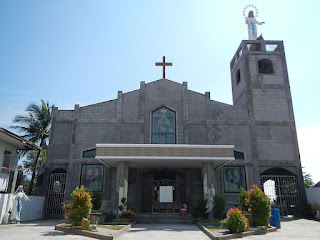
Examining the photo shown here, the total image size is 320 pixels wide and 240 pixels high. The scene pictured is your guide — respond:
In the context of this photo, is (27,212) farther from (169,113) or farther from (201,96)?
(201,96)

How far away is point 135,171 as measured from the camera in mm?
20766

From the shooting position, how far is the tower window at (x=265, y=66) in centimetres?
2480

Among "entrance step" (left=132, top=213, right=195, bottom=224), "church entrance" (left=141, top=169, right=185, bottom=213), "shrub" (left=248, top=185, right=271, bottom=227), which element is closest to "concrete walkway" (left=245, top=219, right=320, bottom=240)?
"shrub" (left=248, top=185, right=271, bottom=227)

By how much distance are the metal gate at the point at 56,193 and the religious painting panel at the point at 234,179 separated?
12777 mm

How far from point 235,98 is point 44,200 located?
1951 cm

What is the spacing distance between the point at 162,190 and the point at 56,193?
8.37 meters

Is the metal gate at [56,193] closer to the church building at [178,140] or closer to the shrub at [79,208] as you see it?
the church building at [178,140]

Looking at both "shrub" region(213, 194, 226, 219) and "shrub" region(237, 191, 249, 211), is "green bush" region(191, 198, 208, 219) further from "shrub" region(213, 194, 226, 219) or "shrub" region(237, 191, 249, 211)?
"shrub" region(237, 191, 249, 211)

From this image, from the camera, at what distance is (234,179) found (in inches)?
823

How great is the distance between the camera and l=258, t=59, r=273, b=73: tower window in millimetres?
24798

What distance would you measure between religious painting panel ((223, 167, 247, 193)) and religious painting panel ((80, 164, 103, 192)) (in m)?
9.75

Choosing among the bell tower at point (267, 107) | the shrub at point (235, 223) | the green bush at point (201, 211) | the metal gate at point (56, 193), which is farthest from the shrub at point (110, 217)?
the bell tower at point (267, 107)

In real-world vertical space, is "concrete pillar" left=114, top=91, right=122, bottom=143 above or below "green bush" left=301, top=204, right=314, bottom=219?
above

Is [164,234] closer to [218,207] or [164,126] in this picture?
[218,207]
